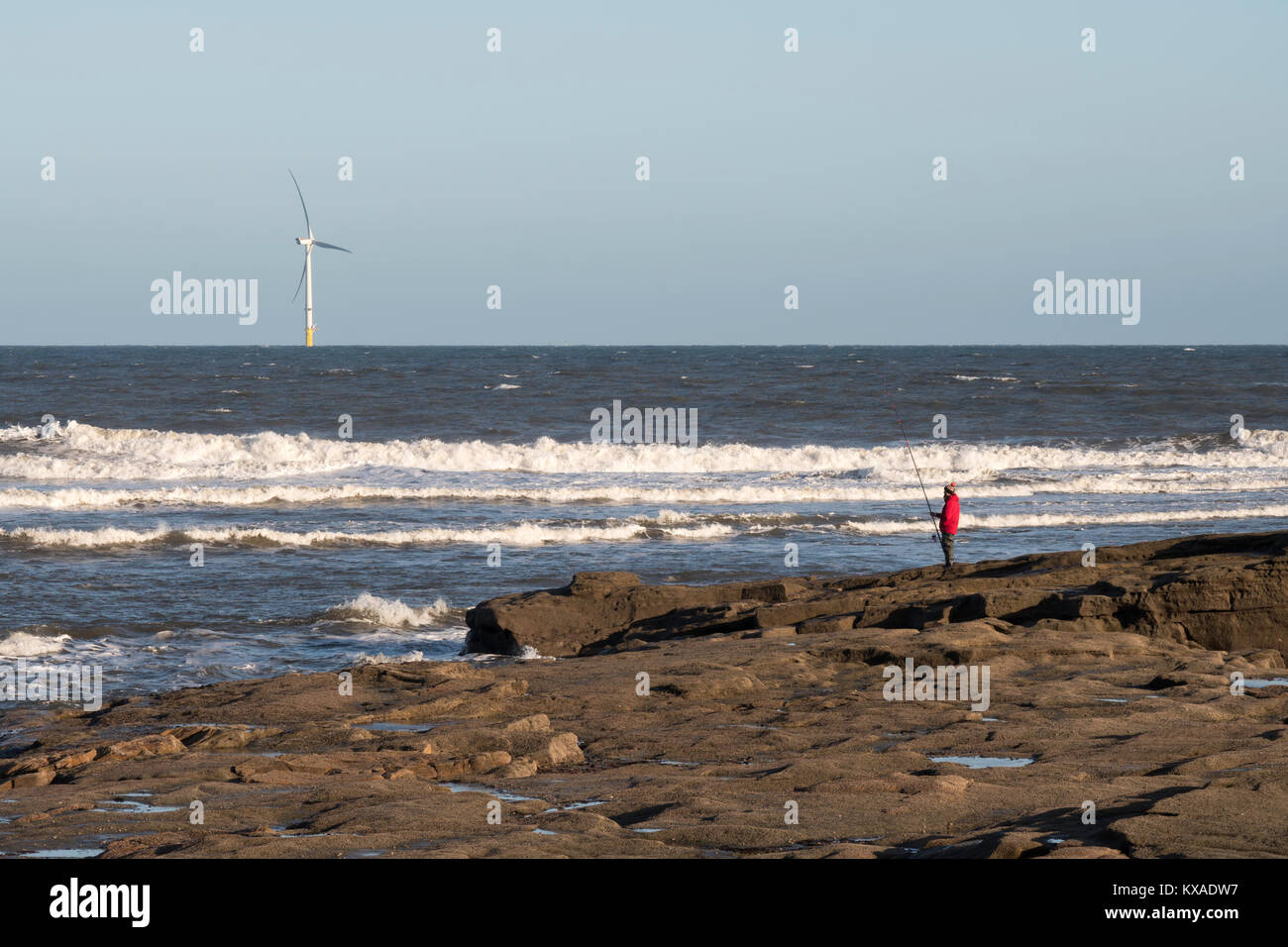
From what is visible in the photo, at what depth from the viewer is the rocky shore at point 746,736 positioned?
6.28 metres

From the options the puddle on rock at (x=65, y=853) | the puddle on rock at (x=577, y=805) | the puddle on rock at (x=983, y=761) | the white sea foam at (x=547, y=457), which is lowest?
the puddle on rock at (x=65, y=853)

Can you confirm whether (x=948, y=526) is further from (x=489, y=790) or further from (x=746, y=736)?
(x=489, y=790)

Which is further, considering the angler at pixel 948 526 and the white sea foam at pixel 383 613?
the angler at pixel 948 526

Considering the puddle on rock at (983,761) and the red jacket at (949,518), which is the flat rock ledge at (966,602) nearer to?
the red jacket at (949,518)

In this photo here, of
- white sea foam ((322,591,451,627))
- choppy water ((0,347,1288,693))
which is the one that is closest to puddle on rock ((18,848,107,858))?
choppy water ((0,347,1288,693))

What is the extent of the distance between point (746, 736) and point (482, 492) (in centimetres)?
2037

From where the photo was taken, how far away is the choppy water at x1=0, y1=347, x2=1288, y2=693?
1587 cm

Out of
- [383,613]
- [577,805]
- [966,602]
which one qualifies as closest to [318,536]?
[383,613]

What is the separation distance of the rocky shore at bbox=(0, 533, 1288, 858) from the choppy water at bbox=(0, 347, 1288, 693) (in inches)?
108

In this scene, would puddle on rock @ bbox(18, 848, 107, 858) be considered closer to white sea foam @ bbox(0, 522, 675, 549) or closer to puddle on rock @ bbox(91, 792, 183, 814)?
puddle on rock @ bbox(91, 792, 183, 814)

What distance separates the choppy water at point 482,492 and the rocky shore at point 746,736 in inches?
108

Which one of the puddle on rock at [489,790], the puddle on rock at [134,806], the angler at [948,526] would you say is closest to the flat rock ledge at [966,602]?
the angler at [948,526]
